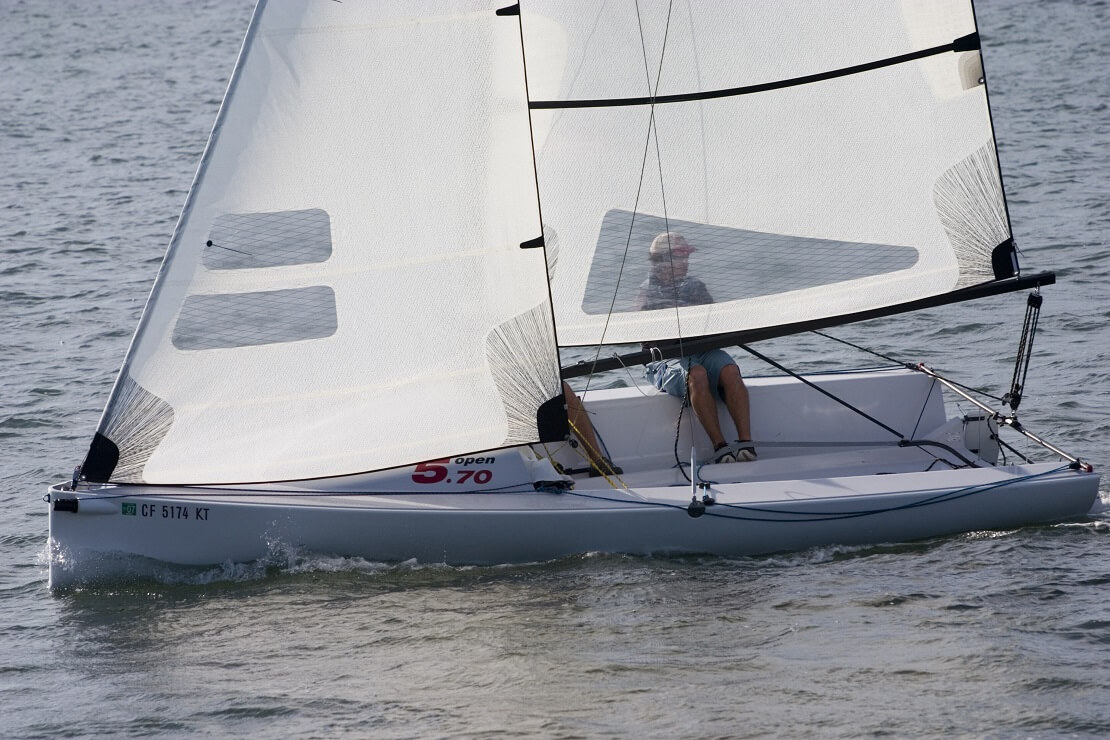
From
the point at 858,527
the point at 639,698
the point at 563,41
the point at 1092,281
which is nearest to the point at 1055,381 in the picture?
the point at 1092,281

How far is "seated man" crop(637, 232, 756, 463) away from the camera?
684 cm

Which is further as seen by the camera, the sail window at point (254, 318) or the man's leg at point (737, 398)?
the man's leg at point (737, 398)

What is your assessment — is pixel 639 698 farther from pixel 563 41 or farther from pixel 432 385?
pixel 563 41

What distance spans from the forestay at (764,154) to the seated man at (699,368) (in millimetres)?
58

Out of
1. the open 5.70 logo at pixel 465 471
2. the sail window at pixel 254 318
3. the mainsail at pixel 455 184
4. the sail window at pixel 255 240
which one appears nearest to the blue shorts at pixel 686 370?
the mainsail at pixel 455 184

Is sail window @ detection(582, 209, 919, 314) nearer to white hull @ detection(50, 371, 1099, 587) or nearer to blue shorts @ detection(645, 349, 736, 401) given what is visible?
blue shorts @ detection(645, 349, 736, 401)

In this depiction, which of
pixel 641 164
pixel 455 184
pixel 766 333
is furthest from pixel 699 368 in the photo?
pixel 455 184

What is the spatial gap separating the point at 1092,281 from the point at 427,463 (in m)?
6.02

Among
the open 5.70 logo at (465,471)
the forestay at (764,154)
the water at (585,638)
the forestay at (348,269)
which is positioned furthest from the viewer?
the forestay at (764,154)

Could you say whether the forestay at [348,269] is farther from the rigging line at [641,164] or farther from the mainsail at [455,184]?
the rigging line at [641,164]

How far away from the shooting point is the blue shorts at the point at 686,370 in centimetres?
713

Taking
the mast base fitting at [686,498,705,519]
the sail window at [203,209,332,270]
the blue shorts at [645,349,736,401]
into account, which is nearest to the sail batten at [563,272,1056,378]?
the blue shorts at [645,349,736,401]

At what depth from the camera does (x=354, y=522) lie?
6.21 metres

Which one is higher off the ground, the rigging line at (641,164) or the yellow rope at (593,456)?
the rigging line at (641,164)
